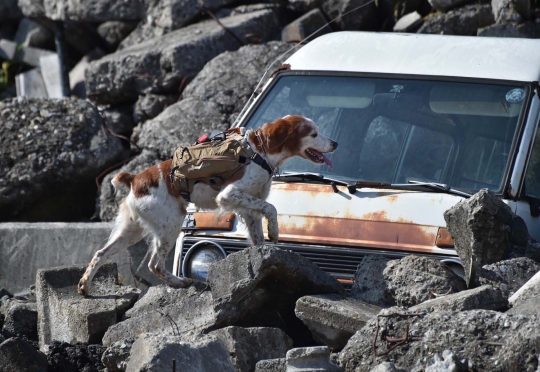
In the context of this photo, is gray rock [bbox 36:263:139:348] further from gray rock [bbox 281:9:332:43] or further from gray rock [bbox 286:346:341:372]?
gray rock [bbox 281:9:332:43]

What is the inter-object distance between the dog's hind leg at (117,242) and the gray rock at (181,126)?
3.09m

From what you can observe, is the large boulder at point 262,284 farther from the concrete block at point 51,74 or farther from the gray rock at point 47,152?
the concrete block at point 51,74

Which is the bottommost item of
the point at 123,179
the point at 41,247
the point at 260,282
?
the point at 41,247

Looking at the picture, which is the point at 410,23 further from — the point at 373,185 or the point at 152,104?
the point at 373,185

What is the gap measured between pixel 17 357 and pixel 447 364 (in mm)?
2460

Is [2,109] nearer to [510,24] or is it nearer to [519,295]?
[510,24]

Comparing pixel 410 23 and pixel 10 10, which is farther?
pixel 10 10

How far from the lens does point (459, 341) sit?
4461 millimetres

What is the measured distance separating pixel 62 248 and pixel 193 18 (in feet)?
15.5

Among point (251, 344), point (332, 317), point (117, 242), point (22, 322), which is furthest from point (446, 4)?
point (251, 344)

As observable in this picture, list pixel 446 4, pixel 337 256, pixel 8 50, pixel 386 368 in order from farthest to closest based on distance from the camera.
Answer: pixel 8 50 → pixel 446 4 → pixel 337 256 → pixel 386 368

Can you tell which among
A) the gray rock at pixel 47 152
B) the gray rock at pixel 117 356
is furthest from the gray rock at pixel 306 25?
the gray rock at pixel 117 356

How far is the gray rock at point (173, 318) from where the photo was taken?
5.55 m

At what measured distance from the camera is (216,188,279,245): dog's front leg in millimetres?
5863
